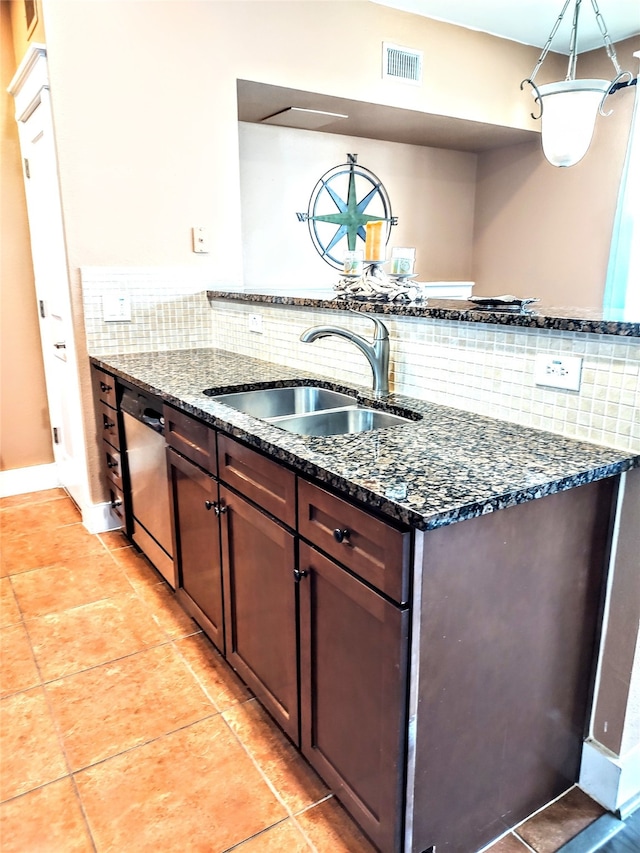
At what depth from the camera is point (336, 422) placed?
187cm

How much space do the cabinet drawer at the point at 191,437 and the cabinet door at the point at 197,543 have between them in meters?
0.04

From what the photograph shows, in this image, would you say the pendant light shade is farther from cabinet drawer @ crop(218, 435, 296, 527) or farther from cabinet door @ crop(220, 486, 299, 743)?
cabinet door @ crop(220, 486, 299, 743)

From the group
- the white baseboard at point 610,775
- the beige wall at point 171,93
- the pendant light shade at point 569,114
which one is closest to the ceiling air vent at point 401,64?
the beige wall at point 171,93

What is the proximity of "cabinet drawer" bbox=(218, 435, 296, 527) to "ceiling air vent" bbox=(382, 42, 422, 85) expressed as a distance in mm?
2593

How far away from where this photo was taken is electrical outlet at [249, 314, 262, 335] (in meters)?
2.67

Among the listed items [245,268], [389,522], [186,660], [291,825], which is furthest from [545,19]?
[291,825]

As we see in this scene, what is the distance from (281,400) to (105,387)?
40.2 inches

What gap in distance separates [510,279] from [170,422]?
3342 mm

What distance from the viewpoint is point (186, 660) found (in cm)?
205

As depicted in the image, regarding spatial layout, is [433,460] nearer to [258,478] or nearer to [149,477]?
[258,478]

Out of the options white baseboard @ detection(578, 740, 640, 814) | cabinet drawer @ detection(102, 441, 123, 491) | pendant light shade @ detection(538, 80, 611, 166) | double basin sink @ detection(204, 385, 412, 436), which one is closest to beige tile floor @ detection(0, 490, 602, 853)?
white baseboard @ detection(578, 740, 640, 814)

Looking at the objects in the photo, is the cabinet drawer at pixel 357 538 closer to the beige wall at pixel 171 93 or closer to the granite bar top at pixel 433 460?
the granite bar top at pixel 433 460

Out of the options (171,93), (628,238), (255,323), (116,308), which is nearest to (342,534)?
(255,323)

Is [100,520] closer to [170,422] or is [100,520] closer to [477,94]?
[170,422]
